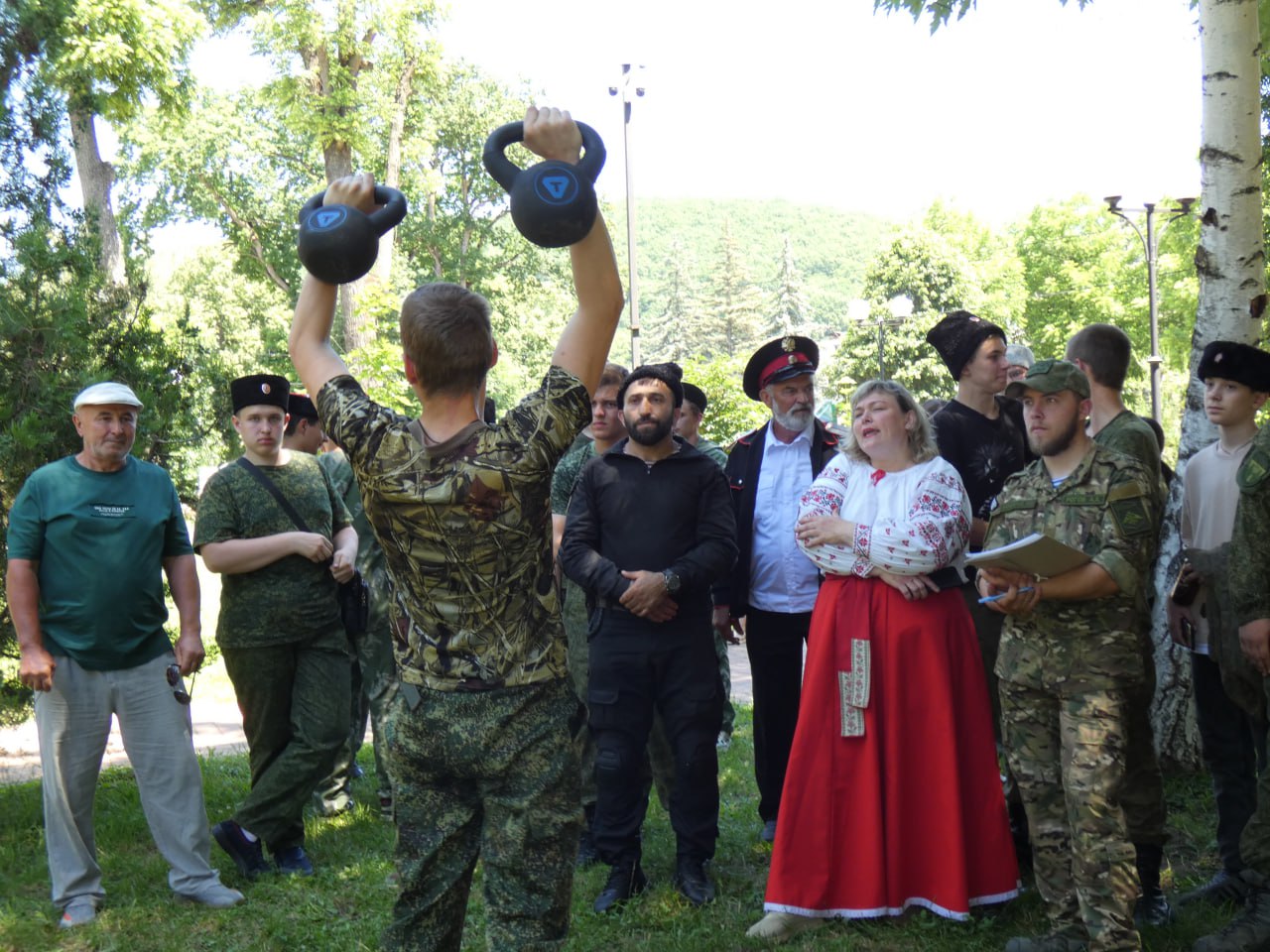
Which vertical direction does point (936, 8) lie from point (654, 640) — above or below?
above

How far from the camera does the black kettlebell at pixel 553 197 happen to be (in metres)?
2.80

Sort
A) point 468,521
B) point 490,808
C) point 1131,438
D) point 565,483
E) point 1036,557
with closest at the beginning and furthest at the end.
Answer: point 468,521, point 490,808, point 1036,557, point 1131,438, point 565,483

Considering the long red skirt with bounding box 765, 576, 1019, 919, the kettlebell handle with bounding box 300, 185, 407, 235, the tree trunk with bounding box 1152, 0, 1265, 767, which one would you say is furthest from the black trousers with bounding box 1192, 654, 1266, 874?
the kettlebell handle with bounding box 300, 185, 407, 235

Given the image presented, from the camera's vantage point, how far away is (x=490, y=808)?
126 inches

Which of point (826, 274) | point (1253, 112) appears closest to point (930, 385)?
point (1253, 112)

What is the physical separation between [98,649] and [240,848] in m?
1.28

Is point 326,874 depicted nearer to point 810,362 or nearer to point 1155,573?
point 810,362

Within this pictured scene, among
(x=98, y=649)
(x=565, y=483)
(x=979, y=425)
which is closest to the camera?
(x=98, y=649)

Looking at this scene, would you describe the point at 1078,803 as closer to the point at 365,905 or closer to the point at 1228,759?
the point at 1228,759

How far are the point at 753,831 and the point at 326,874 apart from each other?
7.15ft

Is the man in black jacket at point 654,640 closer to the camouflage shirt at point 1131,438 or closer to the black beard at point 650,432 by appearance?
the black beard at point 650,432

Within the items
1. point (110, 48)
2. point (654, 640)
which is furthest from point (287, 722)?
point (110, 48)

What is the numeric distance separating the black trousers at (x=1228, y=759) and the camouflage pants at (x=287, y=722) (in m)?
4.06

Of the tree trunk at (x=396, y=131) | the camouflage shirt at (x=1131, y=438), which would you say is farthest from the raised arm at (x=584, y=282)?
the tree trunk at (x=396, y=131)
